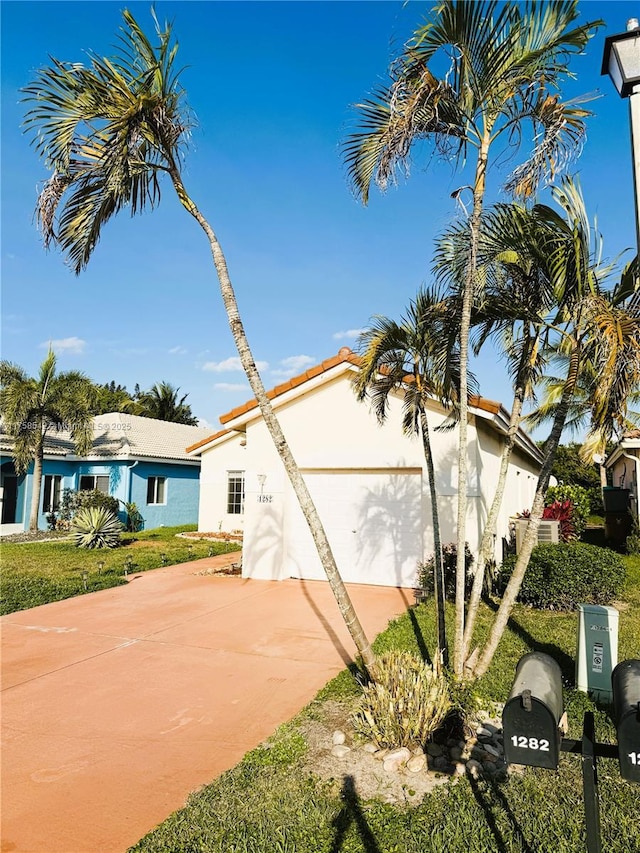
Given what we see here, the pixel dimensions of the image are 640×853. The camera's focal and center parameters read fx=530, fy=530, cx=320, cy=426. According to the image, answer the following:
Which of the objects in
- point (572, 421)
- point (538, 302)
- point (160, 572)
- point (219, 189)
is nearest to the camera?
point (538, 302)

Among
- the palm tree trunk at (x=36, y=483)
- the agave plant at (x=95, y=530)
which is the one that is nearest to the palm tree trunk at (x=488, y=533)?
the agave plant at (x=95, y=530)

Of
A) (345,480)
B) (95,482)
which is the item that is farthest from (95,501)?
(345,480)

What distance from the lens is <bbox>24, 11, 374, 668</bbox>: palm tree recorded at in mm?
4945

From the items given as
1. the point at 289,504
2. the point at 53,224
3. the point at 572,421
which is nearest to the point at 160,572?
the point at 289,504

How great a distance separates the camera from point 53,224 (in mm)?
5484

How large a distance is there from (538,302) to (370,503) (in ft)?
23.4

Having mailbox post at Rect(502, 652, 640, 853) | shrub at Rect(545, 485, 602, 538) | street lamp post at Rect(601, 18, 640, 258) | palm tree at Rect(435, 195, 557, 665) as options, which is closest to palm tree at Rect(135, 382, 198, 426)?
shrub at Rect(545, 485, 602, 538)

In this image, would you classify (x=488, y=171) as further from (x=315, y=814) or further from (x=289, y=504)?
(x=289, y=504)

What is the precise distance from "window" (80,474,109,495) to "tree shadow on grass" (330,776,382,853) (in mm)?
20660

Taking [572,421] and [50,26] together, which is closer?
[50,26]

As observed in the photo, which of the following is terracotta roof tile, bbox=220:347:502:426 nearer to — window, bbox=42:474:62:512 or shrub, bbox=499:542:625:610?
shrub, bbox=499:542:625:610

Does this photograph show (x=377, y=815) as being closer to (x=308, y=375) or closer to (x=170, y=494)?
(x=308, y=375)

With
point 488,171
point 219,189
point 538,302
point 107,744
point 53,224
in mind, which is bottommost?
point 107,744

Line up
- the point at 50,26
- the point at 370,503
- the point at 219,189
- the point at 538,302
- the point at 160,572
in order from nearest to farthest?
the point at 538,302 < the point at 50,26 < the point at 219,189 < the point at 370,503 < the point at 160,572
